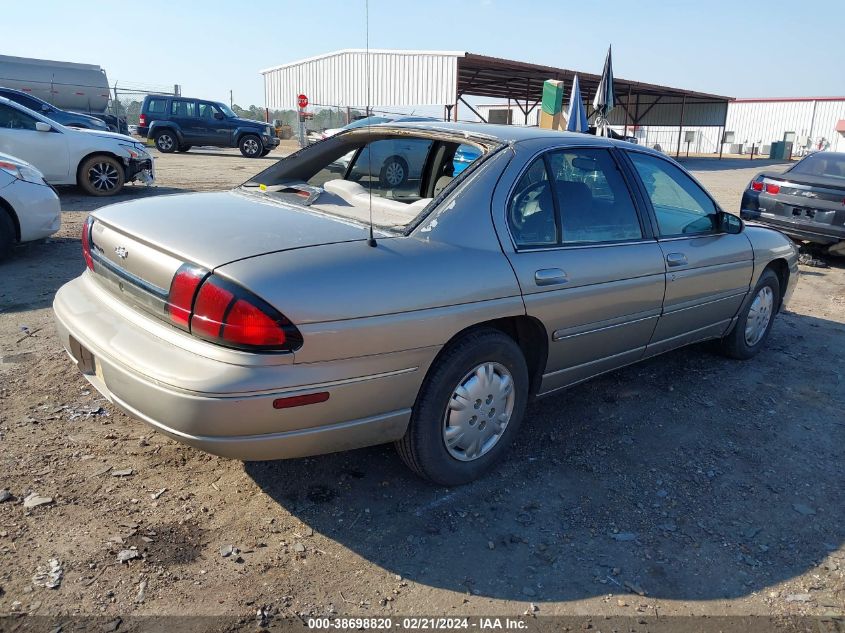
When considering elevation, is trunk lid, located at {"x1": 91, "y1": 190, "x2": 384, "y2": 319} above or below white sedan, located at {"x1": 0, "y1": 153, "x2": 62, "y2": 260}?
above

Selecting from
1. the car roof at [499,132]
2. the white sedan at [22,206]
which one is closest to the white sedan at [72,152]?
the white sedan at [22,206]

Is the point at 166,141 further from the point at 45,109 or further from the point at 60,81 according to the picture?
the point at 45,109

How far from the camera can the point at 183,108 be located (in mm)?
22703

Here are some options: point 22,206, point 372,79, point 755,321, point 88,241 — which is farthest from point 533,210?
point 372,79

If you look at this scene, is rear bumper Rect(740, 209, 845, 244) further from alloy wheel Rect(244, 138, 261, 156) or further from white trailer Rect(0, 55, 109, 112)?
white trailer Rect(0, 55, 109, 112)

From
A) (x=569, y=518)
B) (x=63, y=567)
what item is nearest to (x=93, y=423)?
(x=63, y=567)

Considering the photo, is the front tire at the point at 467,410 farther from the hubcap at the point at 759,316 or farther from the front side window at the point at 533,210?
the hubcap at the point at 759,316

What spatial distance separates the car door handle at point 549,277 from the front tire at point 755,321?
2.26m

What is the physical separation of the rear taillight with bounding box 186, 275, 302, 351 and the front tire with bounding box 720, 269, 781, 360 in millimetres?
3681

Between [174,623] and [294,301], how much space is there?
45.3 inches

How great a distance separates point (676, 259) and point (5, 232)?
20.1 ft

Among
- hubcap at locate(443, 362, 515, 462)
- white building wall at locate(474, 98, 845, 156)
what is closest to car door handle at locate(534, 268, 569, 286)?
hubcap at locate(443, 362, 515, 462)

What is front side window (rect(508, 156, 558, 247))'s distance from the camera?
10.1ft

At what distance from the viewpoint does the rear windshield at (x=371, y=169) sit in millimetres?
3494
